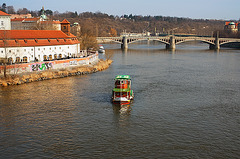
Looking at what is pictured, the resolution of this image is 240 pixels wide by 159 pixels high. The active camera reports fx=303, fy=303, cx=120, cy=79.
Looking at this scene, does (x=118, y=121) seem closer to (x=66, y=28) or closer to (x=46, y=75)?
(x=46, y=75)

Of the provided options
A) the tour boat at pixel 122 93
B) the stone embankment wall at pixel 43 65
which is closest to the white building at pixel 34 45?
the stone embankment wall at pixel 43 65

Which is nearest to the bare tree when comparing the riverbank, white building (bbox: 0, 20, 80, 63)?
white building (bbox: 0, 20, 80, 63)

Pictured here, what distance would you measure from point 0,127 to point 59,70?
20637mm

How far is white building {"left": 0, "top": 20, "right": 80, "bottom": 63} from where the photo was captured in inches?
1589

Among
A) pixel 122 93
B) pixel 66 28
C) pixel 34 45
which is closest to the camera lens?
pixel 122 93

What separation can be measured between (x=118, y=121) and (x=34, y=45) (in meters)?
25.0

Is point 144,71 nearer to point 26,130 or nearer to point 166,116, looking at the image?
point 166,116

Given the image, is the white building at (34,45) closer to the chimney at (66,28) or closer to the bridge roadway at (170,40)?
the chimney at (66,28)

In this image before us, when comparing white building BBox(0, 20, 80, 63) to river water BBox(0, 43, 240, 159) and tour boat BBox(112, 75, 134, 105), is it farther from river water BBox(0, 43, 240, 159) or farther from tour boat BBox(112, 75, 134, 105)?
tour boat BBox(112, 75, 134, 105)

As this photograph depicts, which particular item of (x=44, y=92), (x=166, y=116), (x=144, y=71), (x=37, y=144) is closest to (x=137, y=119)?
(x=166, y=116)

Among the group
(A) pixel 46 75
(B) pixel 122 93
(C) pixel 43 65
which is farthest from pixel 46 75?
(B) pixel 122 93

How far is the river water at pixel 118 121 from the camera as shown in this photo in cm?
1772

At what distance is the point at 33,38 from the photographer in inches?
1724

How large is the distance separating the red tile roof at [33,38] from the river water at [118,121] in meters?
9.37
